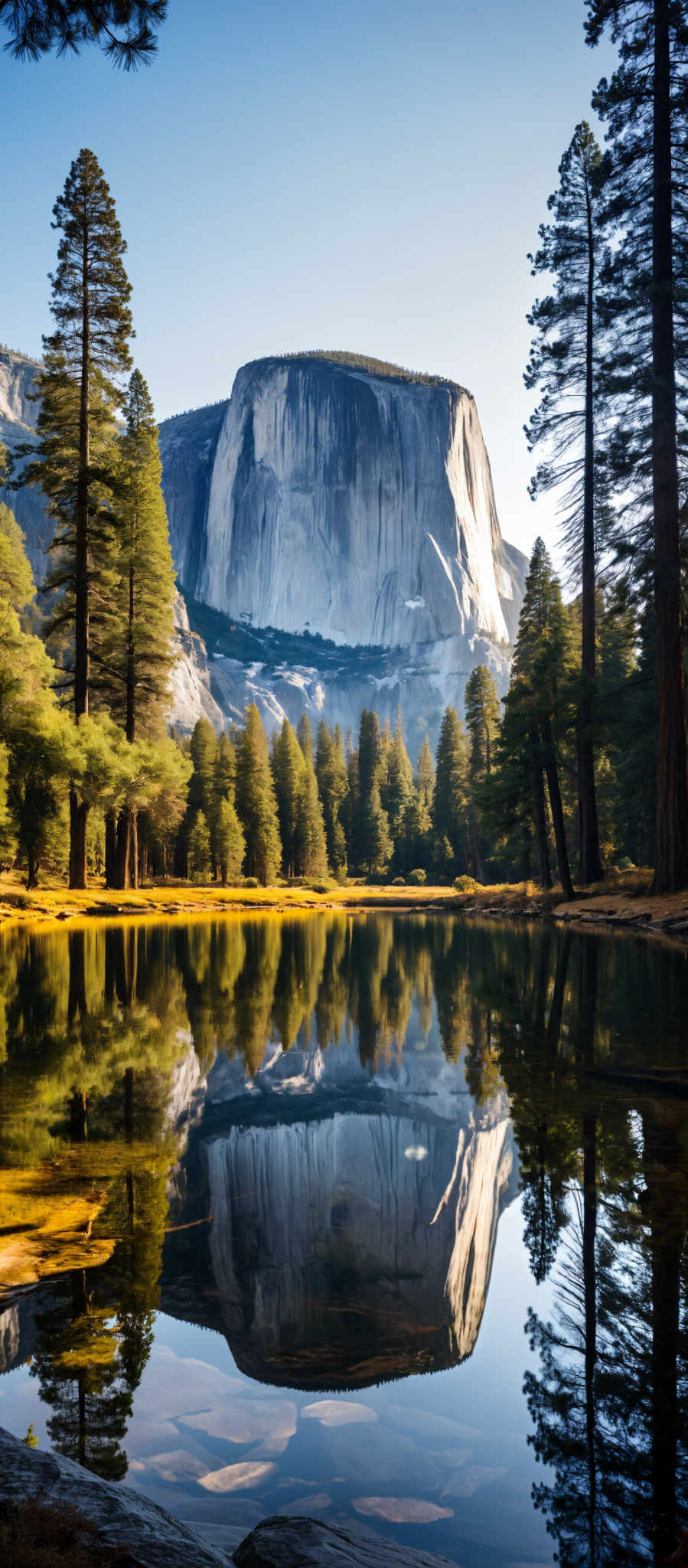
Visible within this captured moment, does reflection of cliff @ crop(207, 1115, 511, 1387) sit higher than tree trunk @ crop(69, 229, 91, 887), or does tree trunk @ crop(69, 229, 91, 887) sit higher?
tree trunk @ crop(69, 229, 91, 887)

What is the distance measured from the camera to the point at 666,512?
53.7 feet

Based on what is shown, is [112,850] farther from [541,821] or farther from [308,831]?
[308,831]

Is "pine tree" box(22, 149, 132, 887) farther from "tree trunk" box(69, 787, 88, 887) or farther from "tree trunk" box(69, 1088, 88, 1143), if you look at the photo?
"tree trunk" box(69, 1088, 88, 1143)

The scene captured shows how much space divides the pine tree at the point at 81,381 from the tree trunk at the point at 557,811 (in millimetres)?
13085

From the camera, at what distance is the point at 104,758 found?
21.2 metres

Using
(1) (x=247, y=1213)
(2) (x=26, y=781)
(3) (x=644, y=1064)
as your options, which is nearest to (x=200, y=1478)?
(1) (x=247, y=1213)

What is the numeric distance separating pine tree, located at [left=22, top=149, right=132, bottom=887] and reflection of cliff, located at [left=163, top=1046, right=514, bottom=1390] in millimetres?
18282

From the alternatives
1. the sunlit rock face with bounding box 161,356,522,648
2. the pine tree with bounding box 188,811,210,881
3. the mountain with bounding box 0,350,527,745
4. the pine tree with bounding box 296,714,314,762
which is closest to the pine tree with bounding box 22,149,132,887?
the pine tree with bounding box 188,811,210,881

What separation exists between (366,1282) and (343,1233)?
0.42 m

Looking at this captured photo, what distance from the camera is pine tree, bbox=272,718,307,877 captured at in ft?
215

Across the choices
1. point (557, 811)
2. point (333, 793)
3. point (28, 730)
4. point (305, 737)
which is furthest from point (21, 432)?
point (557, 811)

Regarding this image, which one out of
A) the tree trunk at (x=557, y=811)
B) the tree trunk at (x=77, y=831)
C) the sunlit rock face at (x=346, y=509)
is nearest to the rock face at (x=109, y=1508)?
the tree trunk at (x=77, y=831)

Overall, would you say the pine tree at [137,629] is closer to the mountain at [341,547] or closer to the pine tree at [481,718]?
the pine tree at [481,718]

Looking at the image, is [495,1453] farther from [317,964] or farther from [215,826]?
[215,826]
